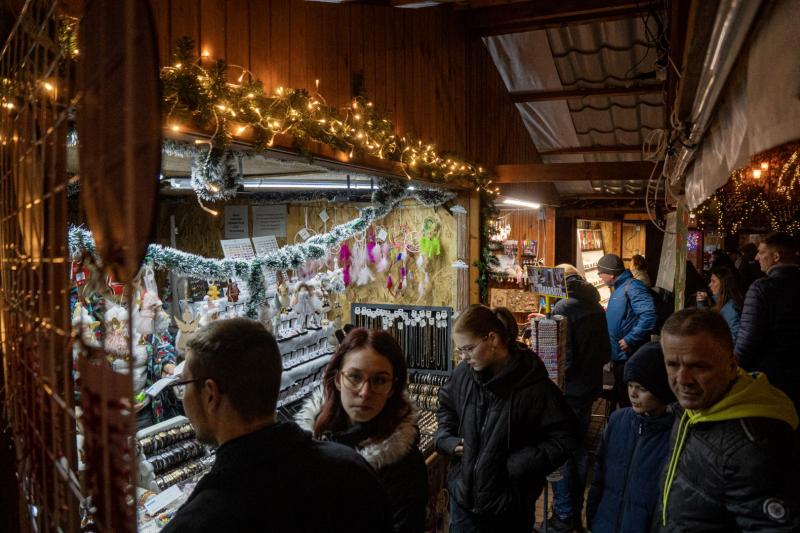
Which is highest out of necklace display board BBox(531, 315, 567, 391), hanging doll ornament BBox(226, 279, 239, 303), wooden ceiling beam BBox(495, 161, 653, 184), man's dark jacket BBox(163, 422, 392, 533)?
wooden ceiling beam BBox(495, 161, 653, 184)

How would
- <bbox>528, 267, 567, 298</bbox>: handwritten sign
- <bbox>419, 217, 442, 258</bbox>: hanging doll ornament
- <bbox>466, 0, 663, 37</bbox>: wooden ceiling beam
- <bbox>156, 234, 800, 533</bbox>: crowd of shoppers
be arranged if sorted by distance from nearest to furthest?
<bbox>156, 234, 800, 533</bbox>: crowd of shoppers, <bbox>466, 0, 663, 37</bbox>: wooden ceiling beam, <bbox>528, 267, 567, 298</bbox>: handwritten sign, <bbox>419, 217, 442, 258</bbox>: hanging doll ornament

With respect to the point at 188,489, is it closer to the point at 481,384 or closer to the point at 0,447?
the point at 0,447

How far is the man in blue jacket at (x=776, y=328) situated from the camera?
3.52 meters

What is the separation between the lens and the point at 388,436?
210cm

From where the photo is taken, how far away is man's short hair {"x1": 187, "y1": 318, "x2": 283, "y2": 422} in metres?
1.28

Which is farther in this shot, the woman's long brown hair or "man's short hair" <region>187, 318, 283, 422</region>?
the woman's long brown hair

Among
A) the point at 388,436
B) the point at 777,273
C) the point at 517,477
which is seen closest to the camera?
the point at 388,436

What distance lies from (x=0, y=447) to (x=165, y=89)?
138 cm

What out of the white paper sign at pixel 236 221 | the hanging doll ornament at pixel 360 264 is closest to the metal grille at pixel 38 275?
the hanging doll ornament at pixel 360 264

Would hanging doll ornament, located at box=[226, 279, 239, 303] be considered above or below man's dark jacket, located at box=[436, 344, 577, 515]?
above

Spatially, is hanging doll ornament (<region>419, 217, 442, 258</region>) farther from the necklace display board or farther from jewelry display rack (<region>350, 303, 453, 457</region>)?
the necklace display board

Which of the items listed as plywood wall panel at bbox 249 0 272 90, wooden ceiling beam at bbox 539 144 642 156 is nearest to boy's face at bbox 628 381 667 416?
plywood wall panel at bbox 249 0 272 90

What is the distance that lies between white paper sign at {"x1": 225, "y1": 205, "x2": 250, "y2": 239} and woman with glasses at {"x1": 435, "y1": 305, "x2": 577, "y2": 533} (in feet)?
18.2

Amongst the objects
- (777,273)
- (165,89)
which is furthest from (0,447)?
(777,273)
